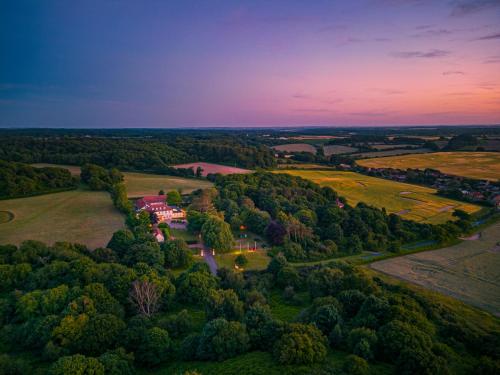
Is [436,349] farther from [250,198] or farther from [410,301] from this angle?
[250,198]

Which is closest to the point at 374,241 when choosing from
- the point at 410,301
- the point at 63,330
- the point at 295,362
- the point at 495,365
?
the point at 410,301

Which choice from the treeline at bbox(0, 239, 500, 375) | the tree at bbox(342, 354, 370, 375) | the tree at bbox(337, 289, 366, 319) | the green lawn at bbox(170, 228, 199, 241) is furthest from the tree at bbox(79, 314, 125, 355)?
the green lawn at bbox(170, 228, 199, 241)

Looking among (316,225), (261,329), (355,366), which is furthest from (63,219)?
(355,366)

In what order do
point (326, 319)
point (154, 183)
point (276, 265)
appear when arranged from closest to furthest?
point (326, 319)
point (276, 265)
point (154, 183)

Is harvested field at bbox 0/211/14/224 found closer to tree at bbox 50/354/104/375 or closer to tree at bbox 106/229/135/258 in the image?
tree at bbox 106/229/135/258

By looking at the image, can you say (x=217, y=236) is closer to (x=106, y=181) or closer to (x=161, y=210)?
(x=161, y=210)

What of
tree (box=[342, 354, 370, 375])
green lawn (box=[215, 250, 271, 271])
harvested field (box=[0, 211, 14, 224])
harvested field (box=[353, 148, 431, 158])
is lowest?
green lawn (box=[215, 250, 271, 271])

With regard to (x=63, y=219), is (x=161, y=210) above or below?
above
